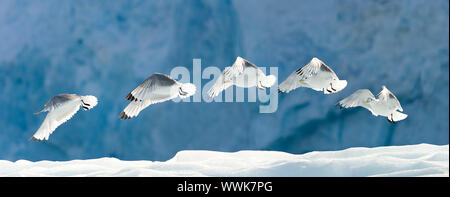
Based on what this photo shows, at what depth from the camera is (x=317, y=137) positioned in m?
3.53

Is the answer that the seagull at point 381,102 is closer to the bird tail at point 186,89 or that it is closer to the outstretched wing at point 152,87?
the bird tail at point 186,89

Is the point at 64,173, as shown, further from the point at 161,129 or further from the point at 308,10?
the point at 308,10

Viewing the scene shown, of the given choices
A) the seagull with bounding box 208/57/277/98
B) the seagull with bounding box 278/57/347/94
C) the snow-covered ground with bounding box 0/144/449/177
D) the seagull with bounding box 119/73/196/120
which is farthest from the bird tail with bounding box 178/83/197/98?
the seagull with bounding box 278/57/347/94

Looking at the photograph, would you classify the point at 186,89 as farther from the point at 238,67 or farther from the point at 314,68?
the point at 314,68

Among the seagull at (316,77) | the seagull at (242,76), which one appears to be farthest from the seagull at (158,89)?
the seagull at (316,77)

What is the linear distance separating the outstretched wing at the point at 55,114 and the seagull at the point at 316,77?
3.45 feet

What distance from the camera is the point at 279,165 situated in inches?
95.4

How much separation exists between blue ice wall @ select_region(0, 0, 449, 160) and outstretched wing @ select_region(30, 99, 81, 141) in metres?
1.13

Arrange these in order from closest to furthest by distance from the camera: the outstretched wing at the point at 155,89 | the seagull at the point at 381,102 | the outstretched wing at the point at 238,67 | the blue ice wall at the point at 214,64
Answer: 1. the outstretched wing at the point at 155,89
2. the outstretched wing at the point at 238,67
3. the seagull at the point at 381,102
4. the blue ice wall at the point at 214,64

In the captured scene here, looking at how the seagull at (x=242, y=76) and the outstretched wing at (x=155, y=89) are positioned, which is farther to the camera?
the seagull at (x=242, y=76)

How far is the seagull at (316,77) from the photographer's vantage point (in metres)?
2.35

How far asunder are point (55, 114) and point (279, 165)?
113 centimetres

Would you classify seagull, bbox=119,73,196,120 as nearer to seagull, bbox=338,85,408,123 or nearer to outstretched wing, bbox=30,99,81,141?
outstretched wing, bbox=30,99,81,141

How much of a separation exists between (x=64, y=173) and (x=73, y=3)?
1.64 metres
